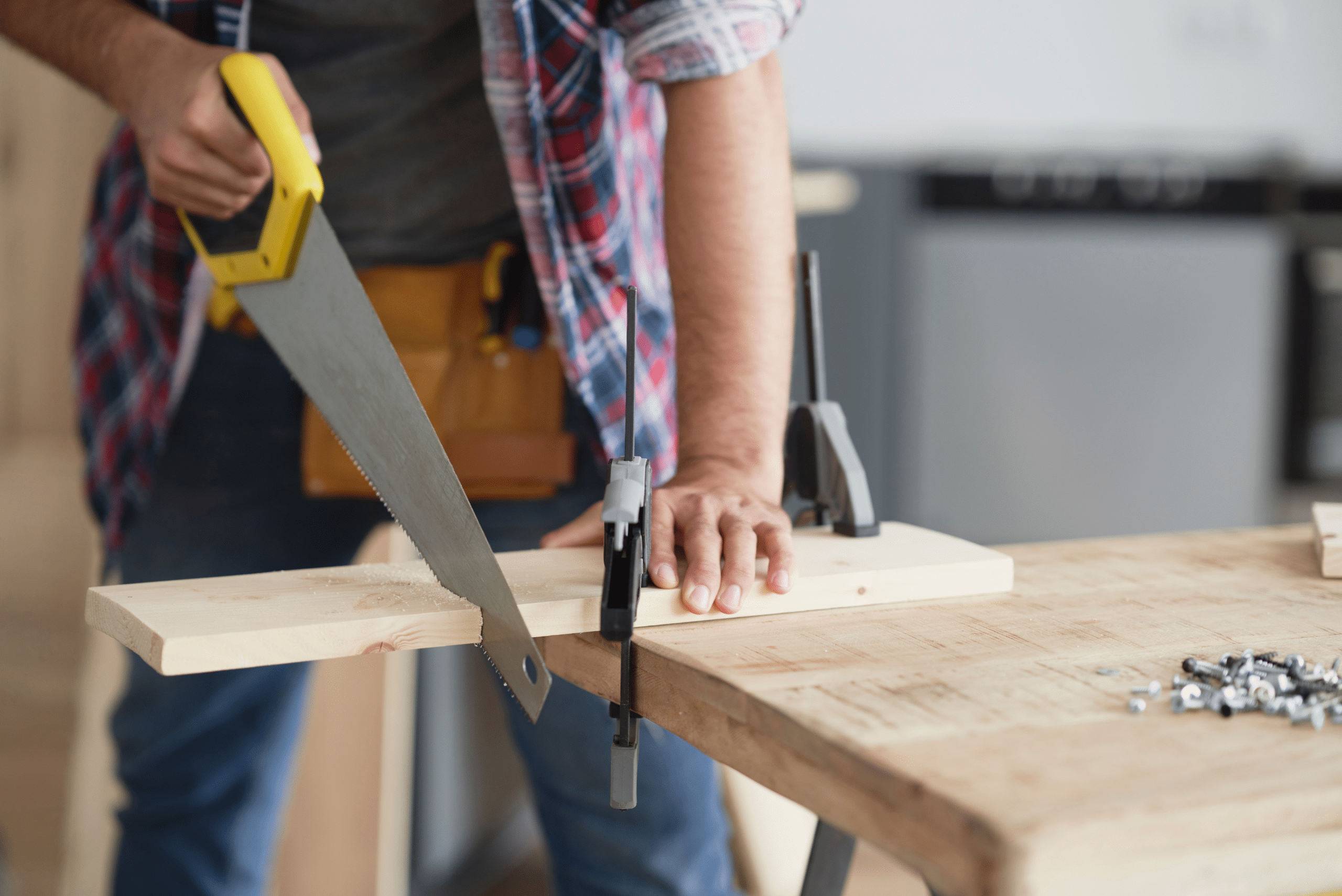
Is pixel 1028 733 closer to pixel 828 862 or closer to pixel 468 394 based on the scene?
pixel 828 862

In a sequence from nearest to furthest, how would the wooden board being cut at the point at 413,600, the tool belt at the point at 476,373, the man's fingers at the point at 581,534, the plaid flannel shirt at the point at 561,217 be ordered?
the wooden board being cut at the point at 413,600 < the man's fingers at the point at 581,534 < the plaid flannel shirt at the point at 561,217 < the tool belt at the point at 476,373

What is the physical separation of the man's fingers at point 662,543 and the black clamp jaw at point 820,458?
144 mm

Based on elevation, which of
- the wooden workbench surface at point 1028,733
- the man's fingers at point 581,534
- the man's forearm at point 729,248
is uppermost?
the man's forearm at point 729,248

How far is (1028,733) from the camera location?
18.0 inches

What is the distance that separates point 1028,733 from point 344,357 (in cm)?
47

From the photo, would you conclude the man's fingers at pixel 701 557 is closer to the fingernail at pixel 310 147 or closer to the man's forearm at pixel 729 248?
the man's forearm at pixel 729 248

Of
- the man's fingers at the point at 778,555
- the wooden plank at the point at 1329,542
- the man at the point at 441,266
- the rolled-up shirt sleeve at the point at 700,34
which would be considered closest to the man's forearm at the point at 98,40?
the man at the point at 441,266

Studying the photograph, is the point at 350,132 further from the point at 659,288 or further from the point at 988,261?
the point at 988,261

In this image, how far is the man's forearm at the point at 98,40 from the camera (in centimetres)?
84

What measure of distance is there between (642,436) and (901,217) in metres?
1.60

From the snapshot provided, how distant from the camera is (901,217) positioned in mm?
2426

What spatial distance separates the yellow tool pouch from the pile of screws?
63cm

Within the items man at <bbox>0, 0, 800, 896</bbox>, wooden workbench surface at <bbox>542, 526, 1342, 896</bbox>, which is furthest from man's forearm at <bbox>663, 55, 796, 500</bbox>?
wooden workbench surface at <bbox>542, 526, 1342, 896</bbox>

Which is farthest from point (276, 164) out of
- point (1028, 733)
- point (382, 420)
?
point (1028, 733)
